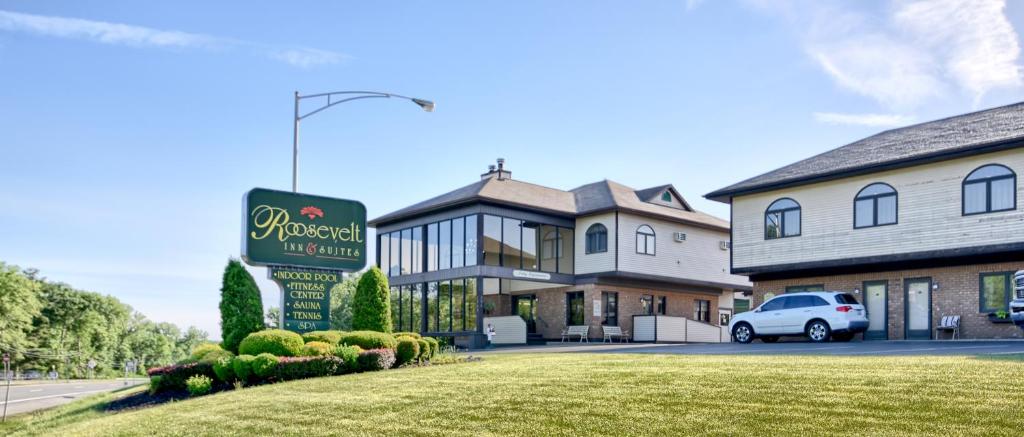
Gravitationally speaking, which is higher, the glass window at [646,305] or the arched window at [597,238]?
the arched window at [597,238]

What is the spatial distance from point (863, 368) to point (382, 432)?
6.62m

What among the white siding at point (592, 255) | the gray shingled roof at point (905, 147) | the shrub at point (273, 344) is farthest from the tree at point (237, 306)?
the white siding at point (592, 255)

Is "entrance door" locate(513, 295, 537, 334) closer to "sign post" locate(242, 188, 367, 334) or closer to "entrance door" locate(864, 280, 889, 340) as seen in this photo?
"entrance door" locate(864, 280, 889, 340)

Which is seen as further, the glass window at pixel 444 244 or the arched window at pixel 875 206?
the glass window at pixel 444 244

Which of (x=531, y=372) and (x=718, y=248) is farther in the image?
(x=718, y=248)

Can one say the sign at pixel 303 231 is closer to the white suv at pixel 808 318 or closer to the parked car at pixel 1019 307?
the white suv at pixel 808 318

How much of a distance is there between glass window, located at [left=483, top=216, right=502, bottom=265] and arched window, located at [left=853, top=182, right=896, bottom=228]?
45.2 ft

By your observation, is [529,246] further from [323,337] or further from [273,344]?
[273,344]

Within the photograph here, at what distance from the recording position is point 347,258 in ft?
69.6

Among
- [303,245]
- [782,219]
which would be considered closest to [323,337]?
[303,245]

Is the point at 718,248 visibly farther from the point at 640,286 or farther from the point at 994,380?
the point at 994,380

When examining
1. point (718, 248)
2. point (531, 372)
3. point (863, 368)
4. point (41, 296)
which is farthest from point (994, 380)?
point (41, 296)

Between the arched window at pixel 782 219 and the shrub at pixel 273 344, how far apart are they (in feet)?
59.1

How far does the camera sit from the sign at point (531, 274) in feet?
117
